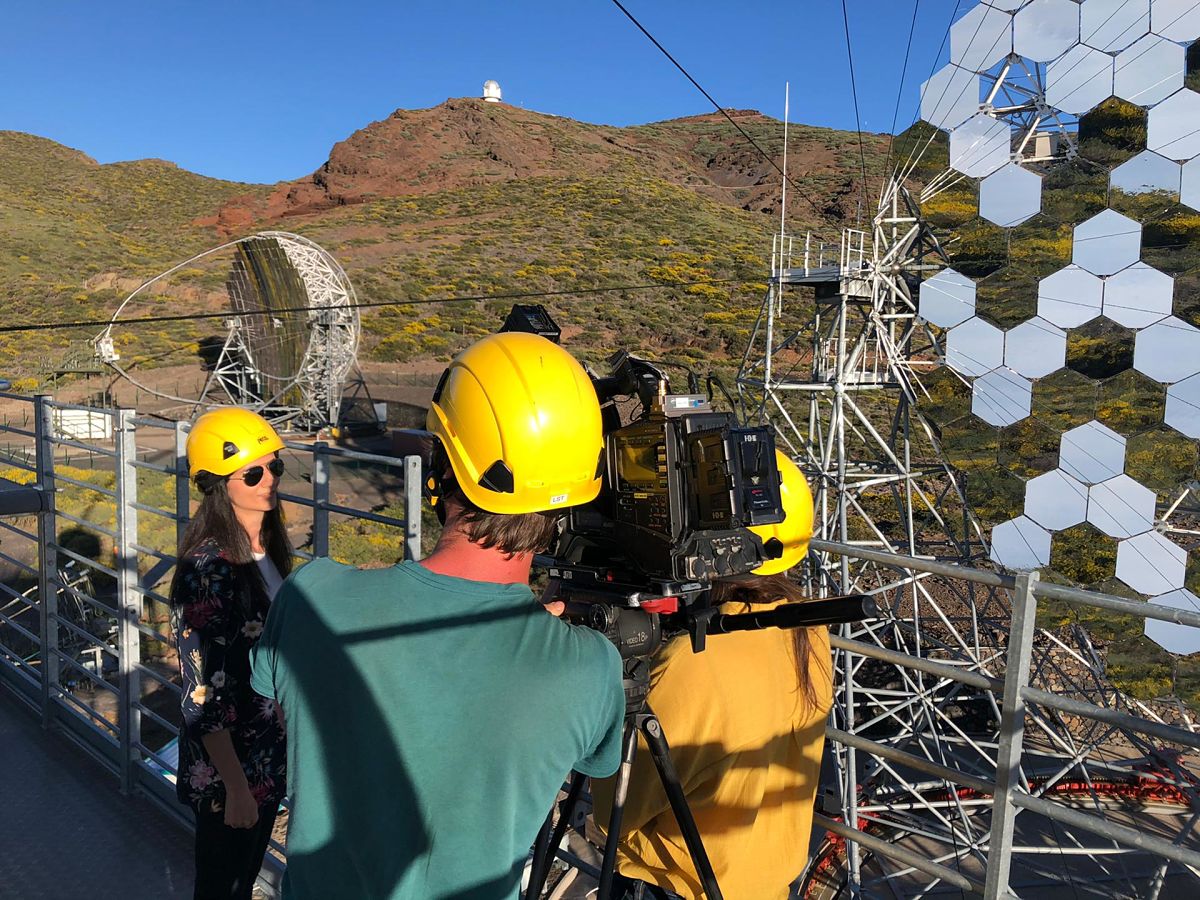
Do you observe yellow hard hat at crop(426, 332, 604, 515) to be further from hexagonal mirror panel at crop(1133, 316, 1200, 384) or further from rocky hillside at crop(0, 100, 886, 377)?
rocky hillside at crop(0, 100, 886, 377)

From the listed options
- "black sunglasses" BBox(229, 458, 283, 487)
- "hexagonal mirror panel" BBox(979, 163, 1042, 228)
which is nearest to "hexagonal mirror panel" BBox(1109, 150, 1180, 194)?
"hexagonal mirror panel" BBox(979, 163, 1042, 228)

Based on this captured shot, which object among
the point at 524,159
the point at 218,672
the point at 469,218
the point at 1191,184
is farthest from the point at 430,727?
the point at 524,159

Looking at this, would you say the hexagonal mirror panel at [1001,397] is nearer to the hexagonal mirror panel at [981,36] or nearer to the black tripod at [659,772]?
the hexagonal mirror panel at [981,36]

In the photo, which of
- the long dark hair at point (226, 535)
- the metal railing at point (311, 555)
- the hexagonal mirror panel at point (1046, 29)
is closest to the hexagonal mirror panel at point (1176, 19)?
the hexagonal mirror panel at point (1046, 29)

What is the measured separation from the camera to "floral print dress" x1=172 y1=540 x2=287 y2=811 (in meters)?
2.34

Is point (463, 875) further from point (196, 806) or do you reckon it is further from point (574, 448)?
point (196, 806)

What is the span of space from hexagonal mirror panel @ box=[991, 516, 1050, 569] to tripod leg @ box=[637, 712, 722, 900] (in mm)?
5542

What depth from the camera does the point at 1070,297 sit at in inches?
248

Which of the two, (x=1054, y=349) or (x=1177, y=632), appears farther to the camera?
(x=1054, y=349)

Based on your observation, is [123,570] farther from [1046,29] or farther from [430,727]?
[1046,29]

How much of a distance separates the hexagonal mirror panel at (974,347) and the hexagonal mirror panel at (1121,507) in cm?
123

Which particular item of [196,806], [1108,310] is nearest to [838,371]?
[1108,310]

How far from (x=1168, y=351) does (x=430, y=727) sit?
20.6ft

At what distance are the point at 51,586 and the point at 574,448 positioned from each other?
4.13 m
